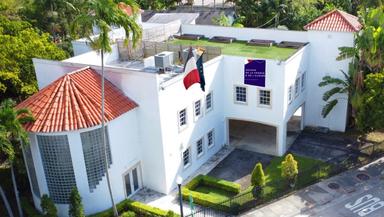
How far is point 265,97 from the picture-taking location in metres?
31.7

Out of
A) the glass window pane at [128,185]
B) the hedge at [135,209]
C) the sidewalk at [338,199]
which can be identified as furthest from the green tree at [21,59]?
the sidewalk at [338,199]

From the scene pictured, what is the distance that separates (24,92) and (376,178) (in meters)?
31.1

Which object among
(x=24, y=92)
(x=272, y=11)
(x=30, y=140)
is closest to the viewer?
(x=30, y=140)

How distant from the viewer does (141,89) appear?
86.5ft

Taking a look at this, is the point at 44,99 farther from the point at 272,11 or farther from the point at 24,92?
the point at 272,11

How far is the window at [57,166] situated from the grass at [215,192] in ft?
29.3

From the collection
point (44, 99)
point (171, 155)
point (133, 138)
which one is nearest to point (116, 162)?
point (133, 138)

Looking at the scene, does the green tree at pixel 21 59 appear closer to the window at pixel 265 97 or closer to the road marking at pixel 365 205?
the window at pixel 265 97

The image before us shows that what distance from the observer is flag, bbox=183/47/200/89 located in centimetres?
2691

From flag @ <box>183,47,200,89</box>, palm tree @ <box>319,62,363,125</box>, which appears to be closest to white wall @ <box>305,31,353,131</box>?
palm tree @ <box>319,62,363,125</box>

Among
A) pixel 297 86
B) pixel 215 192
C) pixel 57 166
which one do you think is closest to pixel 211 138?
pixel 215 192

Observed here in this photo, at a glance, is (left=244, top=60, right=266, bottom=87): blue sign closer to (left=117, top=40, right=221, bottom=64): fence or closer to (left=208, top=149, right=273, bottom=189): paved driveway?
(left=117, top=40, right=221, bottom=64): fence

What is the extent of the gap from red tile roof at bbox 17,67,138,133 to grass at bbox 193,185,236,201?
25.4ft

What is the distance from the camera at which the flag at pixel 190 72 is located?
1059 inches
